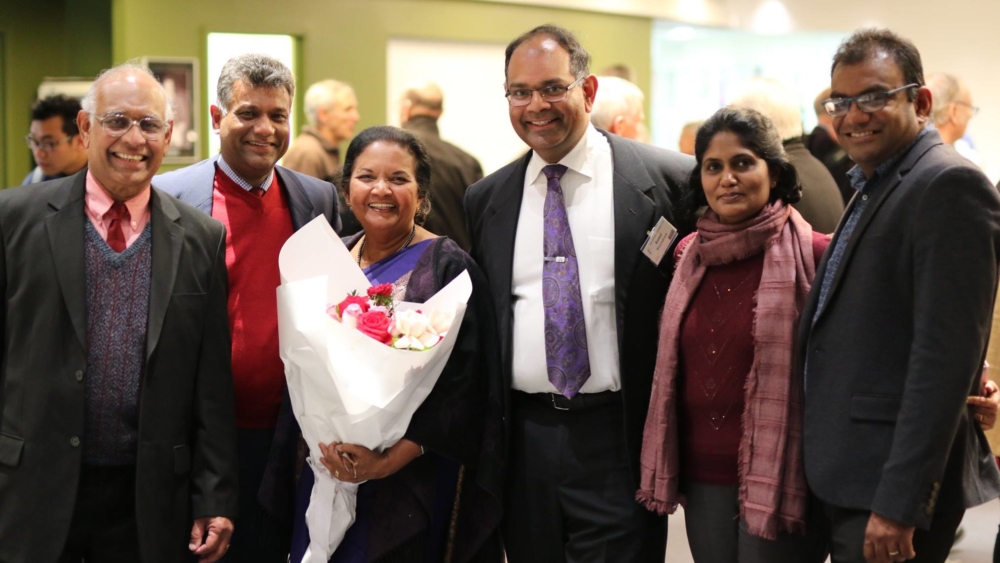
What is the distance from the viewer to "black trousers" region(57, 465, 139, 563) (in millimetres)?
2535

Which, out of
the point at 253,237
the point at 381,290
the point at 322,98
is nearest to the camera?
the point at 381,290

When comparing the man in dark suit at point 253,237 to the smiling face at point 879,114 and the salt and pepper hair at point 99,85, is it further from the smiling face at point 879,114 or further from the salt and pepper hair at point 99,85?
the smiling face at point 879,114

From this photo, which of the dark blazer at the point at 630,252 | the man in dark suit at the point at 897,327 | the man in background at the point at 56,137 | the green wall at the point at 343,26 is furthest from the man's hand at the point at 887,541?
the green wall at the point at 343,26

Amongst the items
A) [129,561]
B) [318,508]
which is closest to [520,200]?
[318,508]

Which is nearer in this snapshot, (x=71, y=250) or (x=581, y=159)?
(x=71, y=250)

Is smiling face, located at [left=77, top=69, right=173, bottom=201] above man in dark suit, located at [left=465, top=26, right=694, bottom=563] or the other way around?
above

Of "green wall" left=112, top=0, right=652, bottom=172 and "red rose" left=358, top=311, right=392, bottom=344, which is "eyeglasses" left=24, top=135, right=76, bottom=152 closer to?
"green wall" left=112, top=0, right=652, bottom=172

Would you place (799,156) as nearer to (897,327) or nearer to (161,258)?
(897,327)

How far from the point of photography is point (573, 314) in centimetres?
285

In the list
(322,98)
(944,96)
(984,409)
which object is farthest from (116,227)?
(944,96)

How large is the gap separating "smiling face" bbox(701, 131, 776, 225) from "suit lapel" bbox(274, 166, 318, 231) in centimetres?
122

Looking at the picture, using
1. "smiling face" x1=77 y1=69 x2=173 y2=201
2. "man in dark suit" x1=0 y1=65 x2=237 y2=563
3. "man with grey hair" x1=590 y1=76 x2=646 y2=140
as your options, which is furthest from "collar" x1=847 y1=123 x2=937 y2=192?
"man with grey hair" x1=590 y1=76 x2=646 y2=140

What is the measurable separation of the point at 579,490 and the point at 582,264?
2.04 ft

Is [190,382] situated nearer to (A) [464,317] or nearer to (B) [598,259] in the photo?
(A) [464,317]
